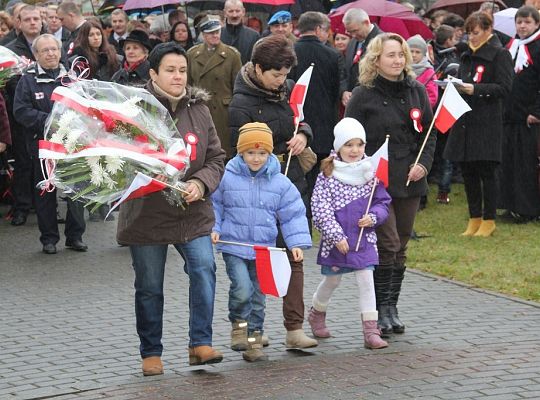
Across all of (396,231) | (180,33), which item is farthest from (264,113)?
(180,33)

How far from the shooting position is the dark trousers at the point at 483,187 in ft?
43.2

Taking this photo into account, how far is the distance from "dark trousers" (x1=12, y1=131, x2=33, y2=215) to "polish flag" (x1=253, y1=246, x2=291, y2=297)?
280 inches

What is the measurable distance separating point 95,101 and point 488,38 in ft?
22.3

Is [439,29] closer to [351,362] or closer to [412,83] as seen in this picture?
[412,83]

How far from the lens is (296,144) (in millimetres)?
8289

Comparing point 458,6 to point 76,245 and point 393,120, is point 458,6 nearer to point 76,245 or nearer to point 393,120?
point 76,245

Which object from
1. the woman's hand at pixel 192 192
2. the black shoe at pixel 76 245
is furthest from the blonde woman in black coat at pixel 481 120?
the woman's hand at pixel 192 192

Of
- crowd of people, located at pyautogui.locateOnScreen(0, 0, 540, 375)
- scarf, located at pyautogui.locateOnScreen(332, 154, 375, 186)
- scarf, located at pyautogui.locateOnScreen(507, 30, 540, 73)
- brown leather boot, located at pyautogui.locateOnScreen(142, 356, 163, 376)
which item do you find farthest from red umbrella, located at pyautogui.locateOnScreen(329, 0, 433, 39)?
brown leather boot, located at pyautogui.locateOnScreen(142, 356, 163, 376)

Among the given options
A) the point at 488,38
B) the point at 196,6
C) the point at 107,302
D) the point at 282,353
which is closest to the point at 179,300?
the point at 107,302

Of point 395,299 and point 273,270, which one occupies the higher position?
point 273,270

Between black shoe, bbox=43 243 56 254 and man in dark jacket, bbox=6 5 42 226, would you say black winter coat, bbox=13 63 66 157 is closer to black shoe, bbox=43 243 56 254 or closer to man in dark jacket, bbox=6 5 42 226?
black shoe, bbox=43 243 56 254

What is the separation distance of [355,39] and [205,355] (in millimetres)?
7709

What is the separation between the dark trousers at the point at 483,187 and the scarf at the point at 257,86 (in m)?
5.29

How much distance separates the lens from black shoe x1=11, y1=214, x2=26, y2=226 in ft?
46.5
